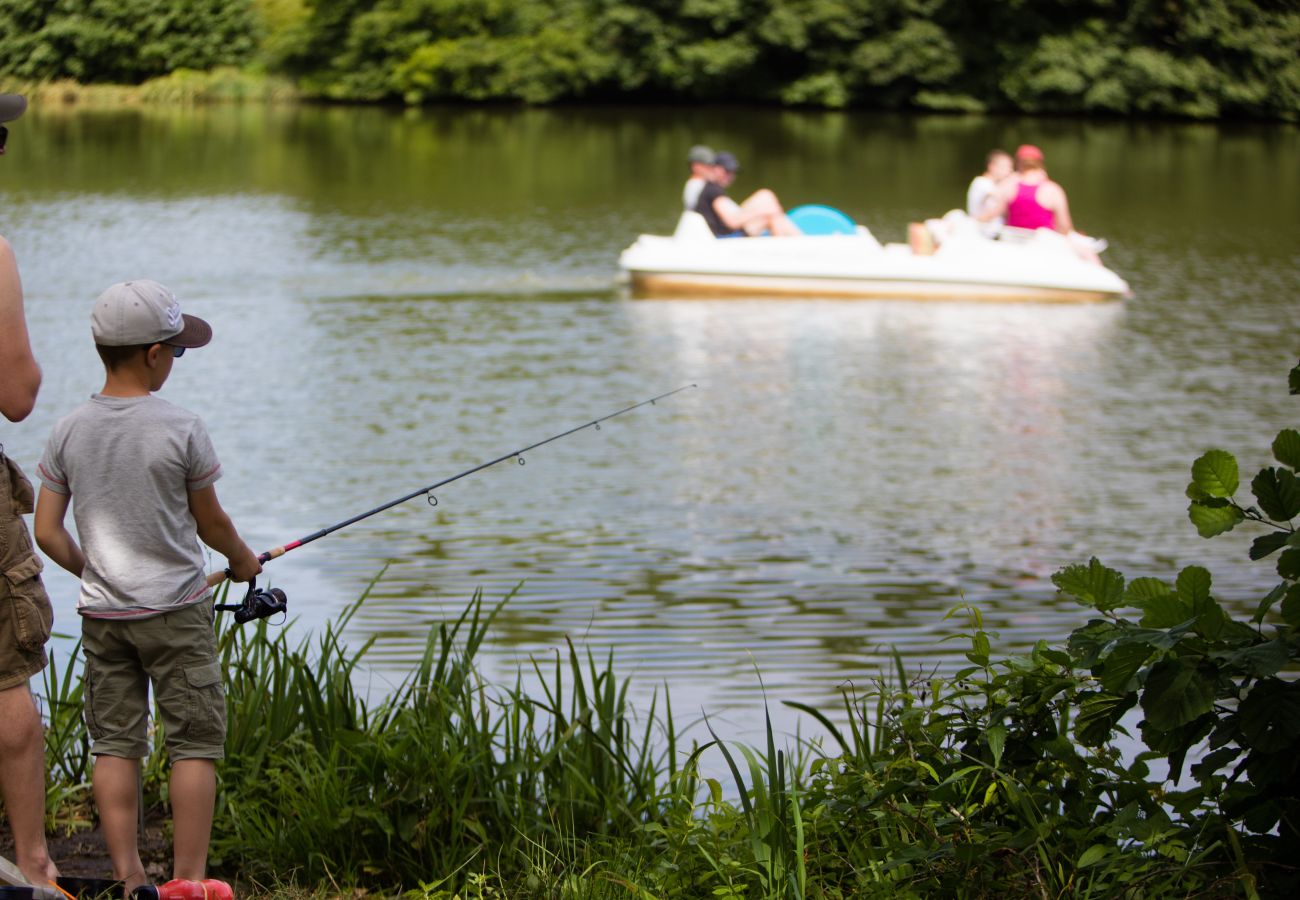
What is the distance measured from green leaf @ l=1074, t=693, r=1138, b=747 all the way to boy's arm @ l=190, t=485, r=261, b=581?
1.55 meters

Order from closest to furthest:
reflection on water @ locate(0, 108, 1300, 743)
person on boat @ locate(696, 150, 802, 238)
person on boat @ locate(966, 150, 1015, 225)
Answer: reflection on water @ locate(0, 108, 1300, 743)
person on boat @ locate(696, 150, 802, 238)
person on boat @ locate(966, 150, 1015, 225)

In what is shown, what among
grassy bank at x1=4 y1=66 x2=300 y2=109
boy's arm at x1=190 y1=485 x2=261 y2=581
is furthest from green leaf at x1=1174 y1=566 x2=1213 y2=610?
grassy bank at x1=4 y1=66 x2=300 y2=109

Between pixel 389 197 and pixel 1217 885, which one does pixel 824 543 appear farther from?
pixel 389 197

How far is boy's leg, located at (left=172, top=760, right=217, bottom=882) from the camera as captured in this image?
127 inches

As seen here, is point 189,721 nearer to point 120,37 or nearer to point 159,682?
point 159,682

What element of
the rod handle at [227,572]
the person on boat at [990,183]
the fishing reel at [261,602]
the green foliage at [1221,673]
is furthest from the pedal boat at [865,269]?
the green foliage at [1221,673]

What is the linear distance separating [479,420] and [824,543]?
3.07 m

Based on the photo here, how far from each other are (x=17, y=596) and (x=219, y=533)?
375 millimetres

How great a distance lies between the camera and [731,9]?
3897 cm

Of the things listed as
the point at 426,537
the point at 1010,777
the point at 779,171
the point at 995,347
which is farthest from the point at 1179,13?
the point at 1010,777

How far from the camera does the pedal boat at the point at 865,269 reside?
14219 millimetres

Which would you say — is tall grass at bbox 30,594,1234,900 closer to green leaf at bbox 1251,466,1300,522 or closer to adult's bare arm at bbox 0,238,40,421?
green leaf at bbox 1251,466,1300,522

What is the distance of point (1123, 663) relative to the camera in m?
2.84

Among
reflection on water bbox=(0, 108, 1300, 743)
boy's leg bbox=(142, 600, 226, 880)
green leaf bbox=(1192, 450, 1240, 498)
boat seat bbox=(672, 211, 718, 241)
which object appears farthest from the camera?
boat seat bbox=(672, 211, 718, 241)
